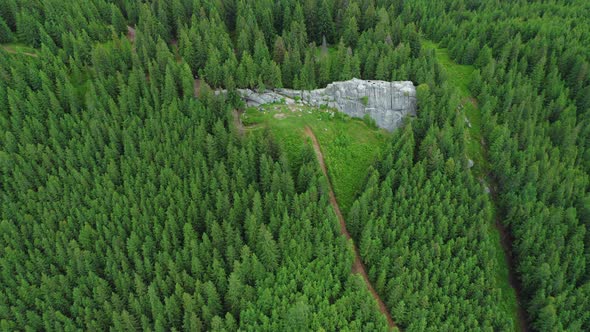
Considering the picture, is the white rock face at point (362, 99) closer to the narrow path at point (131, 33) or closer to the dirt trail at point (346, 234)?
the dirt trail at point (346, 234)

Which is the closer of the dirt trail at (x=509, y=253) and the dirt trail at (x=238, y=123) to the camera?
the dirt trail at (x=509, y=253)

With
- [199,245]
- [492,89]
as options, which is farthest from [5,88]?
[492,89]

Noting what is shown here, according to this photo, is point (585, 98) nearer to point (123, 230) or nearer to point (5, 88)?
point (123, 230)

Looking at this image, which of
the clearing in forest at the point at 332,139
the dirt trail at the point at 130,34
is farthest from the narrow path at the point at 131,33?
the clearing in forest at the point at 332,139

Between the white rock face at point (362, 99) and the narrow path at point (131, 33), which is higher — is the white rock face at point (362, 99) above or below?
below

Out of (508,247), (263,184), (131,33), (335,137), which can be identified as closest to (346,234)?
(263,184)

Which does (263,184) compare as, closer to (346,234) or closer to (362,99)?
(346,234)
